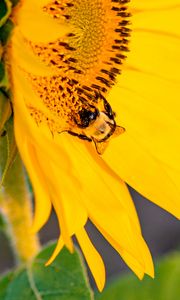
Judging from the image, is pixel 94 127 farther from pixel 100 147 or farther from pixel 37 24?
pixel 37 24

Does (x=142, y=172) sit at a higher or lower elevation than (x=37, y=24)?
lower

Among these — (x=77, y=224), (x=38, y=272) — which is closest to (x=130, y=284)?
(x=38, y=272)

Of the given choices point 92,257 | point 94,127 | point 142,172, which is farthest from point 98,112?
point 92,257

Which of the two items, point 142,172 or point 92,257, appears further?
point 142,172

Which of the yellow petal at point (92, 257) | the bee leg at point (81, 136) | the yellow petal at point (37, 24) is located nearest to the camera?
the yellow petal at point (37, 24)

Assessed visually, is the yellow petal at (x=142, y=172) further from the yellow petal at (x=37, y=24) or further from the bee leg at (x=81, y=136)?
the yellow petal at (x=37, y=24)

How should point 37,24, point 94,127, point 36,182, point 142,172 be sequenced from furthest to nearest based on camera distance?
1. point 142,172
2. point 94,127
3. point 36,182
4. point 37,24

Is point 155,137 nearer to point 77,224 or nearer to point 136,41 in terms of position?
point 136,41

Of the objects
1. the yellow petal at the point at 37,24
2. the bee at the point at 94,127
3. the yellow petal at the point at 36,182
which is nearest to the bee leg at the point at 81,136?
the bee at the point at 94,127
